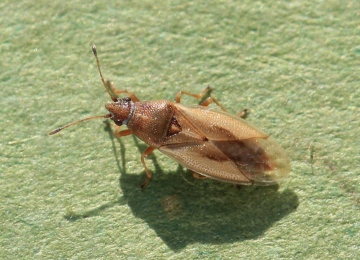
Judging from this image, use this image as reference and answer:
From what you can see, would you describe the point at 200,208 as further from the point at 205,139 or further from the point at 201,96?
the point at 201,96

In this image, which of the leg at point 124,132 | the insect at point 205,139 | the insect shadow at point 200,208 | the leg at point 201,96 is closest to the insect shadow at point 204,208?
the insect shadow at point 200,208

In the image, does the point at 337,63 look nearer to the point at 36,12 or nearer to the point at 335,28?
the point at 335,28

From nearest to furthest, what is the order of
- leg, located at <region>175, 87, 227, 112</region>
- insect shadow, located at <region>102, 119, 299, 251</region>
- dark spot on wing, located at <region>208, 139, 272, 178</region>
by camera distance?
dark spot on wing, located at <region>208, 139, 272, 178</region> < insect shadow, located at <region>102, 119, 299, 251</region> < leg, located at <region>175, 87, 227, 112</region>

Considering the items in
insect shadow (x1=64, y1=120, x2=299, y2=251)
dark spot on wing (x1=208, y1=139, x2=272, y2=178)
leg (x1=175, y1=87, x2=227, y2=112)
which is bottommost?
insect shadow (x1=64, y1=120, x2=299, y2=251)

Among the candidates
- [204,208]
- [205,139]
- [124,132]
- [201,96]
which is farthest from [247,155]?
[124,132]

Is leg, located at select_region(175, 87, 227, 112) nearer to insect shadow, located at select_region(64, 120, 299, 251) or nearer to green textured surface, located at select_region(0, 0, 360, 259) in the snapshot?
green textured surface, located at select_region(0, 0, 360, 259)

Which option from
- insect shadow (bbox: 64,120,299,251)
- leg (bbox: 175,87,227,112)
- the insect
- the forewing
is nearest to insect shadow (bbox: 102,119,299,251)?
insect shadow (bbox: 64,120,299,251)

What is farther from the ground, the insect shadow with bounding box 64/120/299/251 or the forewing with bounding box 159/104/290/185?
the forewing with bounding box 159/104/290/185
